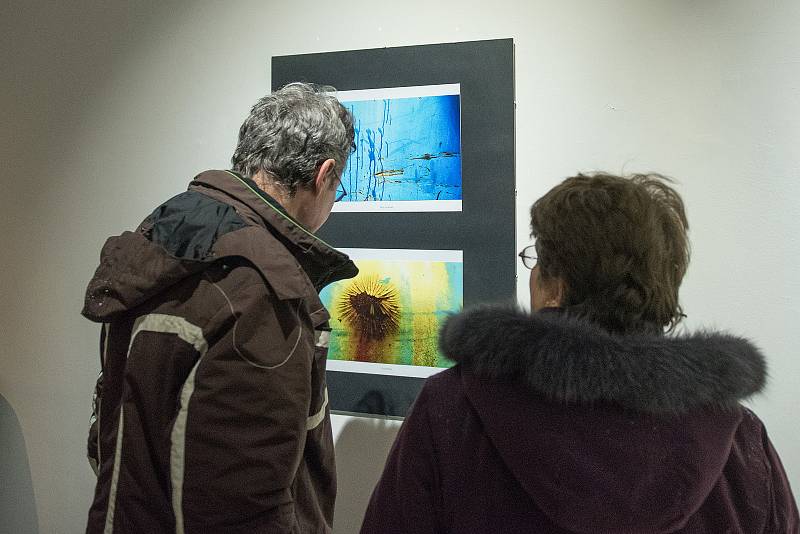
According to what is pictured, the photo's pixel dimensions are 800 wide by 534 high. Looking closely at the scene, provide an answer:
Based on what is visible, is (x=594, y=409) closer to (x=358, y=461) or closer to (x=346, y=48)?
(x=358, y=461)

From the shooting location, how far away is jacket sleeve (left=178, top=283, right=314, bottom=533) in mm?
1080

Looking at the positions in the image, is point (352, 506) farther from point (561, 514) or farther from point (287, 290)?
point (561, 514)

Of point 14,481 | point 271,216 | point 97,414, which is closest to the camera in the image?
point 271,216

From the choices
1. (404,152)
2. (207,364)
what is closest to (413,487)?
(207,364)

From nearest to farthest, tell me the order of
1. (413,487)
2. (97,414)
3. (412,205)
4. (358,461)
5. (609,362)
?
1. (609,362)
2. (413,487)
3. (97,414)
4. (412,205)
5. (358,461)

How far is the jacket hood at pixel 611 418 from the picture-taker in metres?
0.85

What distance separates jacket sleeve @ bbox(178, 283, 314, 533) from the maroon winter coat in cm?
24

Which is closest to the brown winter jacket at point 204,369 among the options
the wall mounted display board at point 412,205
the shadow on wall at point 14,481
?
the wall mounted display board at point 412,205

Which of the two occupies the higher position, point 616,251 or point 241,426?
point 616,251

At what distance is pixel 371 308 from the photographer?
1790 mm

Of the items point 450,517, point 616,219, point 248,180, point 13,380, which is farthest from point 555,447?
point 13,380

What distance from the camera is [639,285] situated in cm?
91

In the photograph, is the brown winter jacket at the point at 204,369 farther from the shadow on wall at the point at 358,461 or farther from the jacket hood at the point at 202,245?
the shadow on wall at the point at 358,461

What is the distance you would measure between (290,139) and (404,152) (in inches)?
17.9
